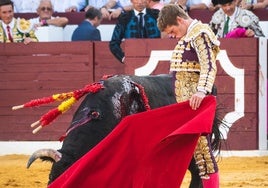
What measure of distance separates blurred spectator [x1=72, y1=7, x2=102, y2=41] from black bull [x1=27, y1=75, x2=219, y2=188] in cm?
351

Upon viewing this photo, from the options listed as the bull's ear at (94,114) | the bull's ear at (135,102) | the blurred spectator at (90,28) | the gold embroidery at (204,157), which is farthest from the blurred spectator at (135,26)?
the gold embroidery at (204,157)

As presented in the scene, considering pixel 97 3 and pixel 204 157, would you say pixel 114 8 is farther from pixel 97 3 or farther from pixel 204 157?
pixel 204 157

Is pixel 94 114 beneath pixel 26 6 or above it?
beneath

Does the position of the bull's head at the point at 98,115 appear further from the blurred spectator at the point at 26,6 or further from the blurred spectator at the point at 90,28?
the blurred spectator at the point at 26,6

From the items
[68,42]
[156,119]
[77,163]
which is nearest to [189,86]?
[156,119]

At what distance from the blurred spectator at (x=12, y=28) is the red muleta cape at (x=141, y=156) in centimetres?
466

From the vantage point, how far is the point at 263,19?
9367 millimetres

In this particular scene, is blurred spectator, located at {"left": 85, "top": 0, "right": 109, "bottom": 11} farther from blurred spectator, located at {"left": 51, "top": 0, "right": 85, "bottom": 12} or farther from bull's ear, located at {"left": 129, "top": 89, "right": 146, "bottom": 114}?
bull's ear, located at {"left": 129, "top": 89, "right": 146, "bottom": 114}

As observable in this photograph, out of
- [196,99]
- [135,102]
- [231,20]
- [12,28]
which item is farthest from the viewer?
[12,28]

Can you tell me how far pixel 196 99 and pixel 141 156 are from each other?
1.34 feet

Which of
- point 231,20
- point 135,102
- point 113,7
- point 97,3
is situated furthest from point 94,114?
point 97,3

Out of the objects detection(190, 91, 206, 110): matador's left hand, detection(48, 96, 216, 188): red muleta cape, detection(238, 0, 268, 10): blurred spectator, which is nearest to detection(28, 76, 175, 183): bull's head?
detection(48, 96, 216, 188): red muleta cape

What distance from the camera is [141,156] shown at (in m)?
4.78

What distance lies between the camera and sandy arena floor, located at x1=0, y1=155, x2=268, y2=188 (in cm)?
696
